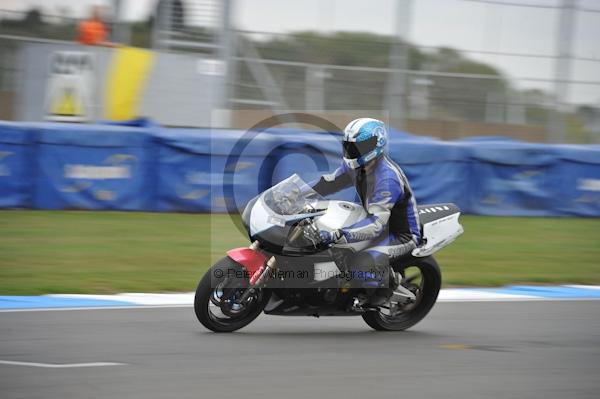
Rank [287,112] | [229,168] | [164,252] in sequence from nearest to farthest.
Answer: [164,252], [229,168], [287,112]

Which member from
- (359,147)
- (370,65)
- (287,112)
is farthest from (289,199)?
(370,65)

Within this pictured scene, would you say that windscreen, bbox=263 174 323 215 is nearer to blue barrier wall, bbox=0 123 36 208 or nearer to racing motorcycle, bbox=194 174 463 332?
racing motorcycle, bbox=194 174 463 332

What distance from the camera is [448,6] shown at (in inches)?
612

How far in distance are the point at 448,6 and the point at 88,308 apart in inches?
399

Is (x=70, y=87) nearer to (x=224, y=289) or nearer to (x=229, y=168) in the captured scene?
(x=229, y=168)

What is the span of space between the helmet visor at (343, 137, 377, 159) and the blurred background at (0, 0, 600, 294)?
452cm

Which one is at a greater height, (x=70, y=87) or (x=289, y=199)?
(x=70, y=87)

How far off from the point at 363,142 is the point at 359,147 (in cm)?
5

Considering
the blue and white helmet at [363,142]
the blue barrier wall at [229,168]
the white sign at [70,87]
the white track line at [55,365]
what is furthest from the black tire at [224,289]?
the white sign at [70,87]

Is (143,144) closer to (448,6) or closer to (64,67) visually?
(64,67)

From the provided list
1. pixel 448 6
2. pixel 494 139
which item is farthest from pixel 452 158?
pixel 448 6

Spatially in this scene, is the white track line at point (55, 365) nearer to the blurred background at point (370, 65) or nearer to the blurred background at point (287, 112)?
the blurred background at point (287, 112)

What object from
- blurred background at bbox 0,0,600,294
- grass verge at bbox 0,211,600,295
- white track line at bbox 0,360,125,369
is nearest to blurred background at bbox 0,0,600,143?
blurred background at bbox 0,0,600,294

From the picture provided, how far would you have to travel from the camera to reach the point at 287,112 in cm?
1557
